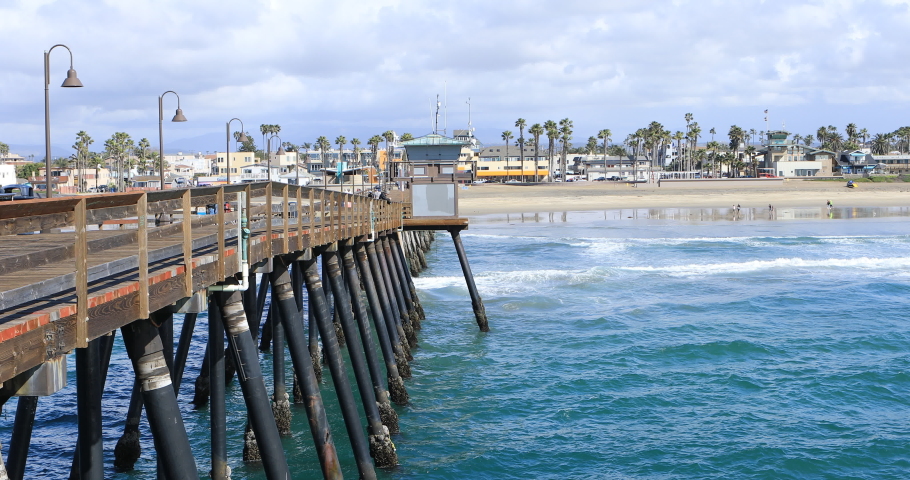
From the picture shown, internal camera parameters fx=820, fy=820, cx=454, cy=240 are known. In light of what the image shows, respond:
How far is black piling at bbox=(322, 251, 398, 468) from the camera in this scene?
1207 centimetres

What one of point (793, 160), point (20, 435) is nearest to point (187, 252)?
point (20, 435)

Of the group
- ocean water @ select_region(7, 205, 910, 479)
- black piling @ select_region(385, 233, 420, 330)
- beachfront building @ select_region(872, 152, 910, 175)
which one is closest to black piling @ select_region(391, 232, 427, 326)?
black piling @ select_region(385, 233, 420, 330)

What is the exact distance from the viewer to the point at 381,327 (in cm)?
1550

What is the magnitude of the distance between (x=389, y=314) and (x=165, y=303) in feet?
38.8

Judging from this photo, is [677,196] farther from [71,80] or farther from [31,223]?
[31,223]

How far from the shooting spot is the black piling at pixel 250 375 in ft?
24.5

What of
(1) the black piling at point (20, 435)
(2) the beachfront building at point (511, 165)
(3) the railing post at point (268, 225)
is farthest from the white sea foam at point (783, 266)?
(2) the beachfront building at point (511, 165)

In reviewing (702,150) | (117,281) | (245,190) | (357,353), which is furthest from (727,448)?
(702,150)

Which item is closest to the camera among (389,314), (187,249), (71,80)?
(187,249)

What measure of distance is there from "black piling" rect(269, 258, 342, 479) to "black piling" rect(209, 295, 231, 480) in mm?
745

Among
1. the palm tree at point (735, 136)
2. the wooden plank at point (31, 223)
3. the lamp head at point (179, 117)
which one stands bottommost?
the wooden plank at point (31, 223)

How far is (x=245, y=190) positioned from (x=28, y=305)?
10.1 feet

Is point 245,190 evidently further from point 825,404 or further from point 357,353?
point 825,404

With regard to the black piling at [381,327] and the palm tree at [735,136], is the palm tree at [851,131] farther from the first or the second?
the black piling at [381,327]
